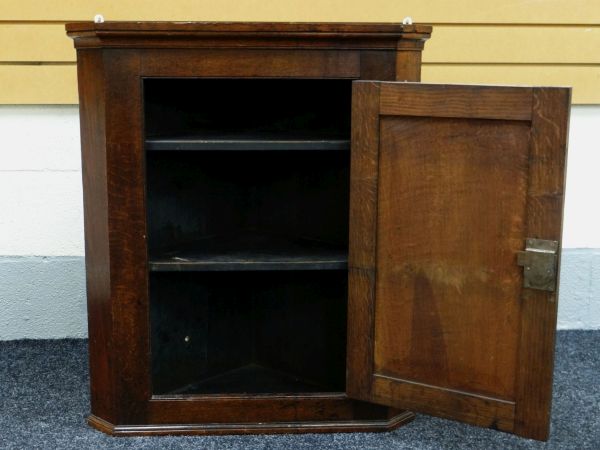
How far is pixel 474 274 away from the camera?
2.08 metres

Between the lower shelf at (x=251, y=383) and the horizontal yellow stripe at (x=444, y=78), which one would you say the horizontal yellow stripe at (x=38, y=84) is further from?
the lower shelf at (x=251, y=383)

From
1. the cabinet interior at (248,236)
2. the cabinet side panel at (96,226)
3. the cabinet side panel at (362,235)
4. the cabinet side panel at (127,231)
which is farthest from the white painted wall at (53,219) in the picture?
the cabinet side panel at (362,235)

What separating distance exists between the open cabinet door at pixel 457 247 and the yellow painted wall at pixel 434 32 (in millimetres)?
1057

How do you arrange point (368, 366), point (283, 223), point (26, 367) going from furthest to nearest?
point (26, 367)
point (283, 223)
point (368, 366)

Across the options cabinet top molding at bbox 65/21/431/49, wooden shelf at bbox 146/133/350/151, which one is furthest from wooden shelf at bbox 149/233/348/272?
cabinet top molding at bbox 65/21/431/49

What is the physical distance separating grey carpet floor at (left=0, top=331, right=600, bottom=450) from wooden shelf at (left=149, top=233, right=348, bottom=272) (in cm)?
46

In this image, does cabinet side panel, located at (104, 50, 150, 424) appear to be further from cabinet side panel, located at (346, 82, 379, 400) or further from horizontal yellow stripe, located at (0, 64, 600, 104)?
horizontal yellow stripe, located at (0, 64, 600, 104)

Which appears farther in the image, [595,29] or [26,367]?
[595,29]

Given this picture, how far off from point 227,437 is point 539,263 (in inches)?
37.6

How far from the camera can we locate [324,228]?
2602 mm

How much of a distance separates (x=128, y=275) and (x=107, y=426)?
0.43m

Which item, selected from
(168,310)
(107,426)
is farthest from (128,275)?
(107,426)

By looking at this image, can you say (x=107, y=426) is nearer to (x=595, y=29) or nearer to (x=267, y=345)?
(x=267, y=345)

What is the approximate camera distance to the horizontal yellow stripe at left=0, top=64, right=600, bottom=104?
3066 millimetres
